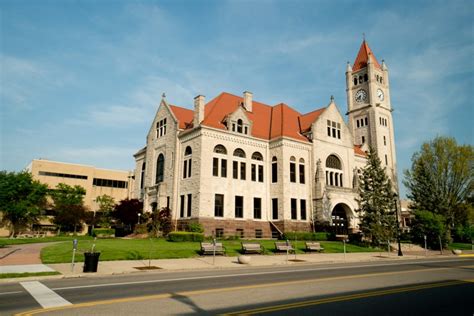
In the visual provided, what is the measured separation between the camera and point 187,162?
40.5m

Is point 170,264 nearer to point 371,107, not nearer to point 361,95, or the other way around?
point 371,107

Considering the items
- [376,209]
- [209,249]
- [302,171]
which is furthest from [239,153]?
[209,249]


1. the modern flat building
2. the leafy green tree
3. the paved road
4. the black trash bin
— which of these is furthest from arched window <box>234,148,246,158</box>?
the modern flat building

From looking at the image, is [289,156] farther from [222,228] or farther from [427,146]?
[427,146]

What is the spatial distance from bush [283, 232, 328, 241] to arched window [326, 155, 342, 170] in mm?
11130

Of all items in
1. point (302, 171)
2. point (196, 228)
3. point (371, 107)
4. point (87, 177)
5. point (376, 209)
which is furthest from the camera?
point (87, 177)

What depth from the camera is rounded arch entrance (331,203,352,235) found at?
44.4m

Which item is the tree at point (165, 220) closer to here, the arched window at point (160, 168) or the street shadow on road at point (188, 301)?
the arched window at point (160, 168)

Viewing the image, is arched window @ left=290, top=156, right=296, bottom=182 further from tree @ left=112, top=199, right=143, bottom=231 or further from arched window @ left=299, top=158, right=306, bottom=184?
tree @ left=112, top=199, right=143, bottom=231

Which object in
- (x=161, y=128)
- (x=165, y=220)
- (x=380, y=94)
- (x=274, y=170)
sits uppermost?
(x=380, y=94)

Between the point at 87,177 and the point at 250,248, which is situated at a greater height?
the point at 87,177

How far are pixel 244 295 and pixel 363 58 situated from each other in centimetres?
7117

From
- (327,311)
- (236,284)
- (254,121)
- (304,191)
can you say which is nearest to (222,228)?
(304,191)

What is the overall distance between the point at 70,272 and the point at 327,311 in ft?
41.6
